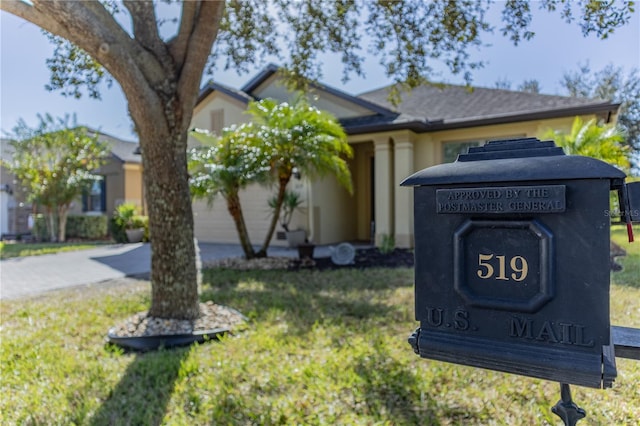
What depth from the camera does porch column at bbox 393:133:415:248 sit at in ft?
37.2

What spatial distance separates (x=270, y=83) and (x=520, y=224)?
1412 cm

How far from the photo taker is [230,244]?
1431cm

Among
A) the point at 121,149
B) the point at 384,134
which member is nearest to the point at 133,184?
the point at 121,149

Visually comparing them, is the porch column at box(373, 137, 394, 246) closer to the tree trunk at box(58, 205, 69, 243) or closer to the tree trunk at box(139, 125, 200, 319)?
the tree trunk at box(139, 125, 200, 319)

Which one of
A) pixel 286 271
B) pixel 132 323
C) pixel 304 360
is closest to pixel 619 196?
pixel 304 360

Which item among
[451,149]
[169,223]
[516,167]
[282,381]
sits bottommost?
[282,381]

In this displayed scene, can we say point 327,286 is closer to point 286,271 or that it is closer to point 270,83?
point 286,271

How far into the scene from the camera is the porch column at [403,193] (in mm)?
A: 11344

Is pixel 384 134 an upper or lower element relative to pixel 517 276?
upper

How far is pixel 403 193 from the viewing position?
11.6 m

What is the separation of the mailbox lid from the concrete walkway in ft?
24.8

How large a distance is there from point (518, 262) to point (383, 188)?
A: 10.7m

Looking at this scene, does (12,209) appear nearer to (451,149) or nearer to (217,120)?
(217,120)

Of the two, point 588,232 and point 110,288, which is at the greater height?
point 588,232
